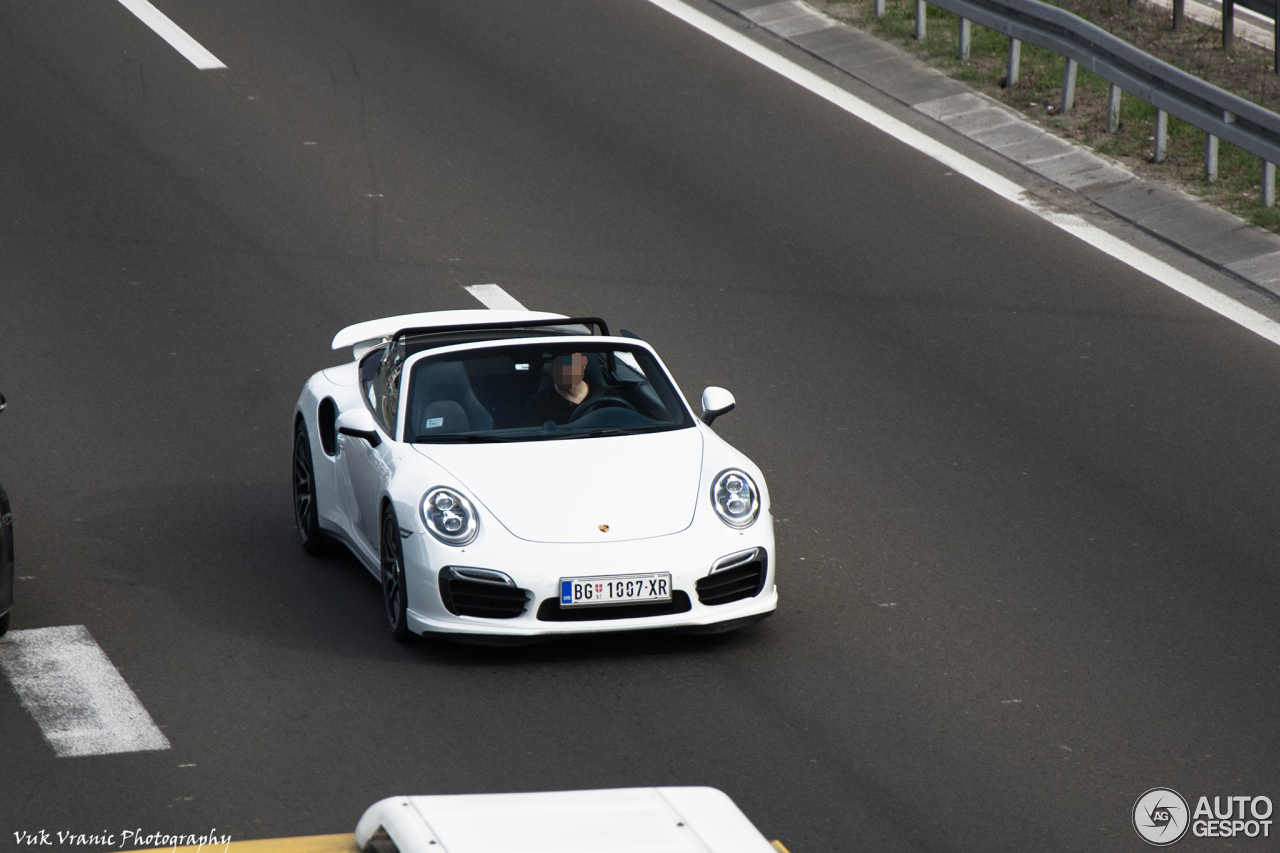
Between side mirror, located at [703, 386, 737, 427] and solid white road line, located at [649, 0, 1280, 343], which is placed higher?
side mirror, located at [703, 386, 737, 427]

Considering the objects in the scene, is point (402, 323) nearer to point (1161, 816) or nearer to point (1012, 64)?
point (1161, 816)

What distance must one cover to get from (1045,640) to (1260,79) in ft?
31.4

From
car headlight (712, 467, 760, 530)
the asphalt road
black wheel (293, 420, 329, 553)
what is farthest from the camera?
black wheel (293, 420, 329, 553)

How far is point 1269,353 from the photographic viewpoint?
12852 millimetres

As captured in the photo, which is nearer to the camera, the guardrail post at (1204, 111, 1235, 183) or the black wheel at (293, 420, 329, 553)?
the black wheel at (293, 420, 329, 553)

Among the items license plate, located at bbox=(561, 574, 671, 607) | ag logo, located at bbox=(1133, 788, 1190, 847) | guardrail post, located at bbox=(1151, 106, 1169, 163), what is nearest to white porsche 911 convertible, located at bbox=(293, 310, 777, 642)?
license plate, located at bbox=(561, 574, 671, 607)

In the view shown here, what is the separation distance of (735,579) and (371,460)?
77.2 inches

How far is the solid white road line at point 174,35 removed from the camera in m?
18.6

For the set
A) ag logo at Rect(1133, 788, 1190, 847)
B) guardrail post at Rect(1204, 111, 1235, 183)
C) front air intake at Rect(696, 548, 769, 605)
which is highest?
guardrail post at Rect(1204, 111, 1235, 183)

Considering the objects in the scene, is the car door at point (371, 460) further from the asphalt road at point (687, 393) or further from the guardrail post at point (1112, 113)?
the guardrail post at point (1112, 113)

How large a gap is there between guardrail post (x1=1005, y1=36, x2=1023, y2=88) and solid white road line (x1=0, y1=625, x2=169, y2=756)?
11438 mm

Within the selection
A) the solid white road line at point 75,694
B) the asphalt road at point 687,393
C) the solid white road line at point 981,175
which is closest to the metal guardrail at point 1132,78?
the solid white road line at point 981,175

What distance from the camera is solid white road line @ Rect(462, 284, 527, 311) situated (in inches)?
539

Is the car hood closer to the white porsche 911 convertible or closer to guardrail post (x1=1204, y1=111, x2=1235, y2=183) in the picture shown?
the white porsche 911 convertible
